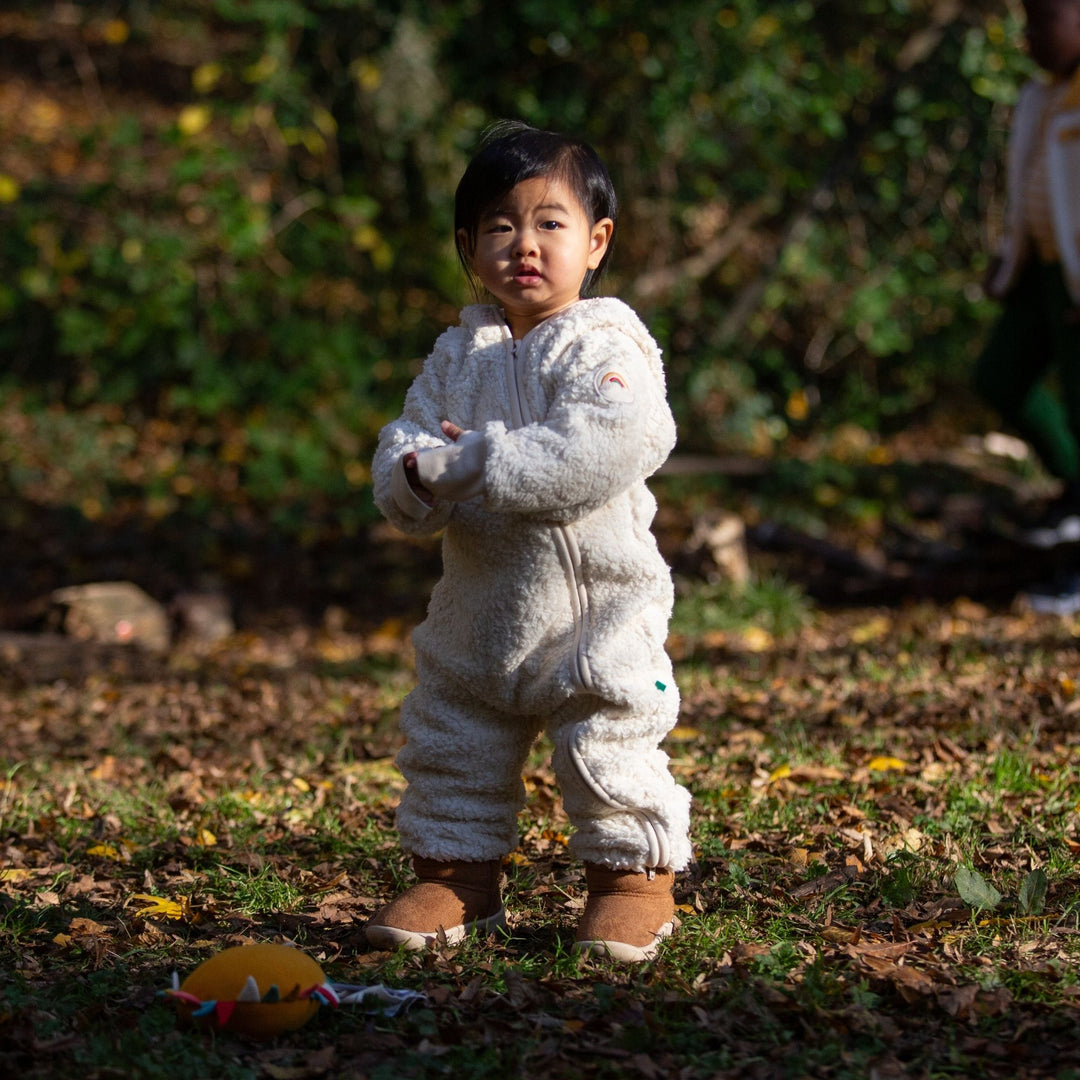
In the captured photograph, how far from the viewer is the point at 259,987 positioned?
2312 millimetres

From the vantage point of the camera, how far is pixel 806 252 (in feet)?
26.0

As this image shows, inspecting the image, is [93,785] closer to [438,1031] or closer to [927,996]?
[438,1031]

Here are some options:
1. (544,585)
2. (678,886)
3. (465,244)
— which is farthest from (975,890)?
(465,244)

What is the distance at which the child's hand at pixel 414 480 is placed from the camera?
2.45 meters

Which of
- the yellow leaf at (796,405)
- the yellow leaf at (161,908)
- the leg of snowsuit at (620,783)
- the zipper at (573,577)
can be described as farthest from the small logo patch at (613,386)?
the yellow leaf at (796,405)

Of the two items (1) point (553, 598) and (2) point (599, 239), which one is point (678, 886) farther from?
(2) point (599, 239)

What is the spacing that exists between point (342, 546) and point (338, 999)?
16.8 feet

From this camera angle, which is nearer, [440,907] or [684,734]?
[440,907]

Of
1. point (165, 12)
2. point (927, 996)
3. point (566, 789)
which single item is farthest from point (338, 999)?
point (165, 12)

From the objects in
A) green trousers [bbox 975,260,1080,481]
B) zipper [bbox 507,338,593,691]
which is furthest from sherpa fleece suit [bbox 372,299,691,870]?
green trousers [bbox 975,260,1080,481]

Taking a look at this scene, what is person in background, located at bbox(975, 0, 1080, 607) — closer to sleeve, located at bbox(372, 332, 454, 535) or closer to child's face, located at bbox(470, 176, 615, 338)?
child's face, located at bbox(470, 176, 615, 338)

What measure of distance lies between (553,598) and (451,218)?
629 centimetres

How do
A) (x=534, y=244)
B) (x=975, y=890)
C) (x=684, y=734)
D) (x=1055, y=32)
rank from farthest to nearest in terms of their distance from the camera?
1. (x=1055, y=32)
2. (x=684, y=734)
3. (x=975, y=890)
4. (x=534, y=244)

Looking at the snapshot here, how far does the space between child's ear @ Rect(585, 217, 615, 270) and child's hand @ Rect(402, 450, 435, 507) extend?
537mm
